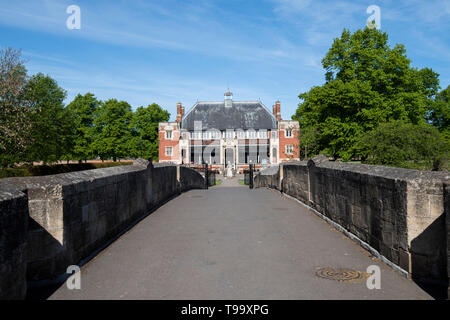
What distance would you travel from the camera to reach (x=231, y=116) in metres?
70.6

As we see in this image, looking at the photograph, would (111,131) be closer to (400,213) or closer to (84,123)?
(84,123)

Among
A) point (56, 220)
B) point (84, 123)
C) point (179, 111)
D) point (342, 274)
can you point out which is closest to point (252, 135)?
point (179, 111)

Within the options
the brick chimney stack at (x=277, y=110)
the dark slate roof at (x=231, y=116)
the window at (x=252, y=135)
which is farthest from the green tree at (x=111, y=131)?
the brick chimney stack at (x=277, y=110)

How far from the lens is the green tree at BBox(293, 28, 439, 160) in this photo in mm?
25672

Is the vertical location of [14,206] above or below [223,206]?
above

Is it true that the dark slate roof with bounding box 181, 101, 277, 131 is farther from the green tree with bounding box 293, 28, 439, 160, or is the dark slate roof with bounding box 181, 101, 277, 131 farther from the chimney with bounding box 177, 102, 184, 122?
the green tree with bounding box 293, 28, 439, 160

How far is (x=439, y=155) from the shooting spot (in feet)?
49.2

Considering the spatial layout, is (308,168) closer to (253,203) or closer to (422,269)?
(253,203)

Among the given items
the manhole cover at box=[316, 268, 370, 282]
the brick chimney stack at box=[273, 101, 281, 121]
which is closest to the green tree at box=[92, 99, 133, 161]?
the brick chimney stack at box=[273, 101, 281, 121]

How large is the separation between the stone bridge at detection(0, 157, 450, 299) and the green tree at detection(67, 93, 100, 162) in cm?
5431

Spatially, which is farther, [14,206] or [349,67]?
[349,67]

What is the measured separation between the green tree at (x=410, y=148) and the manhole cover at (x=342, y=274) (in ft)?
34.0
